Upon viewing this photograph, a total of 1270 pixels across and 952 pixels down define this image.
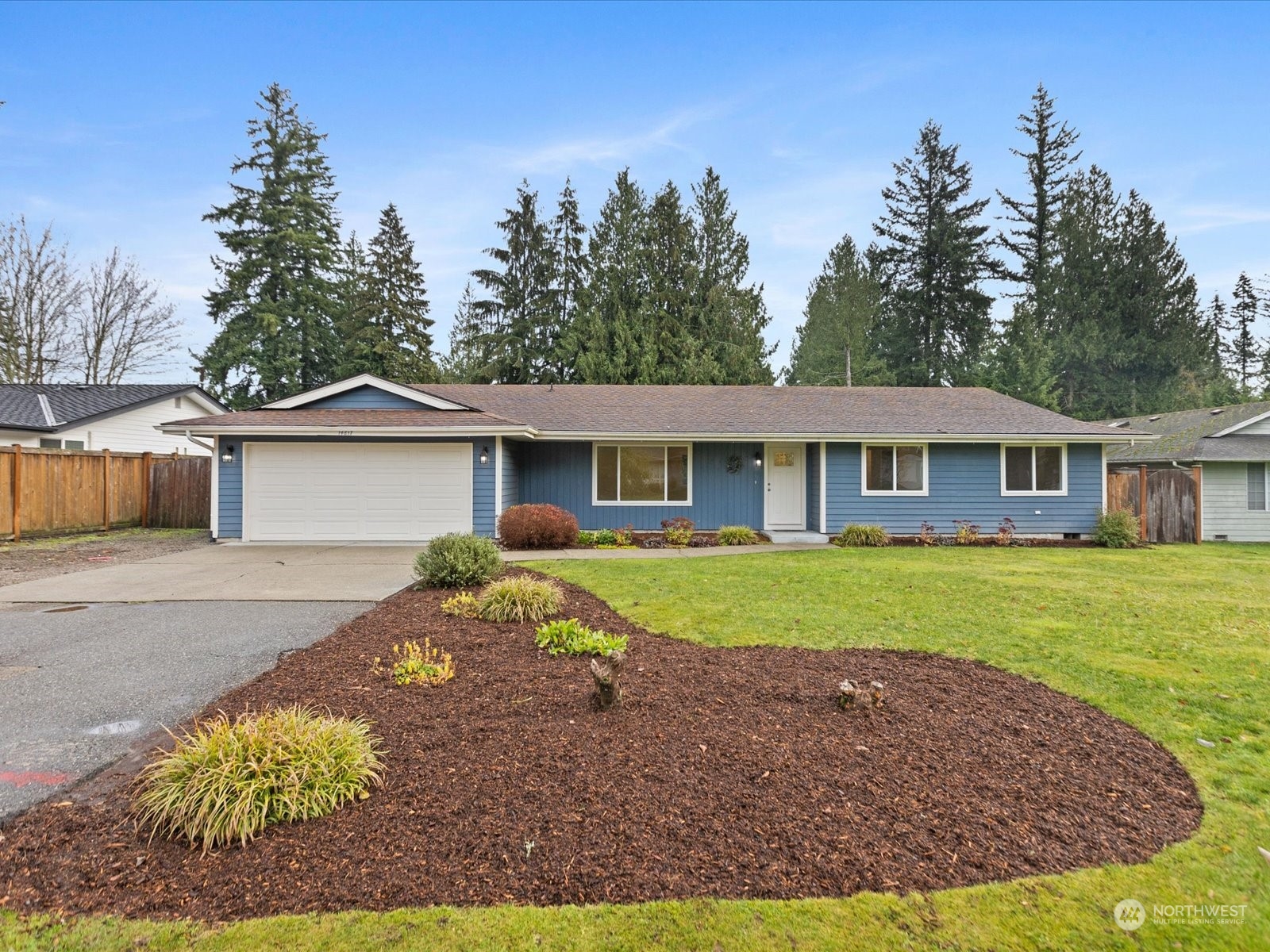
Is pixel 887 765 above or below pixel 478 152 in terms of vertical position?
below

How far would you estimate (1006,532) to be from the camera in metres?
13.1

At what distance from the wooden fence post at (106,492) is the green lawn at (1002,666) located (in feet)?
40.2

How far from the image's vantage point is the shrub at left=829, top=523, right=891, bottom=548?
12.5 meters

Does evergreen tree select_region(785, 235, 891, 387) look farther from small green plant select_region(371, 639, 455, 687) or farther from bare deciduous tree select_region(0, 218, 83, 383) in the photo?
bare deciduous tree select_region(0, 218, 83, 383)

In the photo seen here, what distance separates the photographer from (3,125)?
1634cm

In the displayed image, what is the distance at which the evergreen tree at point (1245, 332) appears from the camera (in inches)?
1364

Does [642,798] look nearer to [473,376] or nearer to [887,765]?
[887,765]

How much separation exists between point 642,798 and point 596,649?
7.10ft

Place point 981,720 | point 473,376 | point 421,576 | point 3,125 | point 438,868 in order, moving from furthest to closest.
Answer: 1. point 473,376
2. point 3,125
3. point 421,576
4. point 981,720
5. point 438,868

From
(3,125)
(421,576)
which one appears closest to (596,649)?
(421,576)

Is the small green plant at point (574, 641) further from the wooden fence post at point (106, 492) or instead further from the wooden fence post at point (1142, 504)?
the wooden fence post at point (106, 492)

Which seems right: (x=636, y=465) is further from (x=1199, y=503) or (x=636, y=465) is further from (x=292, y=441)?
(x=1199, y=503)

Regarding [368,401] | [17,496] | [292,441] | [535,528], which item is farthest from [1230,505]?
[17,496]

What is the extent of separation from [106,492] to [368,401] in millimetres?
6838
